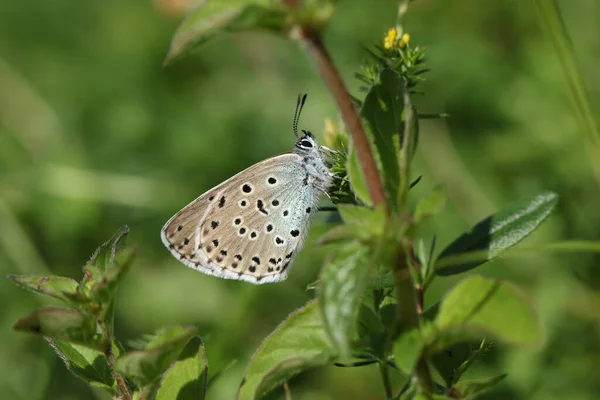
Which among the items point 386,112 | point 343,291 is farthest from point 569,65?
point 343,291

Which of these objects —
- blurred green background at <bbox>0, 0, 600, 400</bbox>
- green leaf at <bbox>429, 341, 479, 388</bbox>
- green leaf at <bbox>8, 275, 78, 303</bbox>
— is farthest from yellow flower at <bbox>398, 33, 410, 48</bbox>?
blurred green background at <bbox>0, 0, 600, 400</bbox>

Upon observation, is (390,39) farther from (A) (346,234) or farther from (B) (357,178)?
(A) (346,234)

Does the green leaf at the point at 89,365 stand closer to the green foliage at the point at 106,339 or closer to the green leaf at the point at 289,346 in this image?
the green foliage at the point at 106,339

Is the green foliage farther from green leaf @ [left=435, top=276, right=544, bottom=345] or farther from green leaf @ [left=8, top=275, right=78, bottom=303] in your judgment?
green leaf @ [left=435, top=276, right=544, bottom=345]

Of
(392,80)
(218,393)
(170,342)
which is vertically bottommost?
(218,393)

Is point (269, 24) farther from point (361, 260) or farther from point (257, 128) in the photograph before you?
point (257, 128)

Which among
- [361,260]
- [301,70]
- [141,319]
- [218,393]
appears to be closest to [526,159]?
[301,70]

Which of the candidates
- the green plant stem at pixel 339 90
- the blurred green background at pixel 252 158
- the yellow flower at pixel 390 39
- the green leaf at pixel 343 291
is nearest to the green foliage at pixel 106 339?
the green leaf at pixel 343 291
